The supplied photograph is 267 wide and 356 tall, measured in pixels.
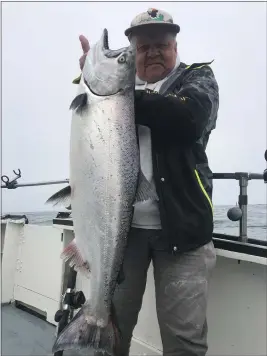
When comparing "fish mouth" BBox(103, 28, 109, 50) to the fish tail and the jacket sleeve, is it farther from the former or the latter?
the fish tail

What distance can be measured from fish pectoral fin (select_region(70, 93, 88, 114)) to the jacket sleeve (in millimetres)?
293

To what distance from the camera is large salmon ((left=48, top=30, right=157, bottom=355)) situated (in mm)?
2127

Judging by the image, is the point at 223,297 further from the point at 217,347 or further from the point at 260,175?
the point at 260,175

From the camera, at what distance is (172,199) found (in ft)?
7.67

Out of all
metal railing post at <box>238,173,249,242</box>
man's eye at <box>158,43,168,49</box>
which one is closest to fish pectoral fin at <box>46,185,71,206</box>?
man's eye at <box>158,43,168,49</box>

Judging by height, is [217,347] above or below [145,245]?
below

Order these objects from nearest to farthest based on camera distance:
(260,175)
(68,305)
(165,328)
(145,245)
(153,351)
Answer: (165,328) < (145,245) < (68,305) < (260,175) < (153,351)

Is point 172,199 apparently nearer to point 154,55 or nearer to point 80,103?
point 80,103

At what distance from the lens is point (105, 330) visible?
7.01 feet

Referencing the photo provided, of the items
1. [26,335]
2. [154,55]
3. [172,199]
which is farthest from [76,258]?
[26,335]

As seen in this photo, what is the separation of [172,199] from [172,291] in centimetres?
56

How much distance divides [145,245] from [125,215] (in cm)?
41

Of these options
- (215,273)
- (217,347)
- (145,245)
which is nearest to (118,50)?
(145,245)

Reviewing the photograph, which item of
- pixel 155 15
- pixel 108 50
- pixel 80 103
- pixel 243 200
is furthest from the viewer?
pixel 243 200
